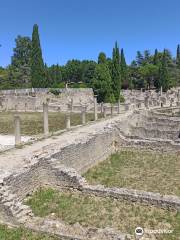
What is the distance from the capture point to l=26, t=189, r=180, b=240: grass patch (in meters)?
9.40

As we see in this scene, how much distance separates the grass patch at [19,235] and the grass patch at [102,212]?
1.86m

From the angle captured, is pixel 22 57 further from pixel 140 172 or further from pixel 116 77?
pixel 140 172

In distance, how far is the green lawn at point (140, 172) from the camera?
1344 cm

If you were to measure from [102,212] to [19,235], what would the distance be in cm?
313

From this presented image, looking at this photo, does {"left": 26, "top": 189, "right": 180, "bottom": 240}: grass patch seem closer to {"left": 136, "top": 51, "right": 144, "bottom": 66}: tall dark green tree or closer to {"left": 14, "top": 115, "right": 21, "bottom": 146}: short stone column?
{"left": 14, "top": 115, "right": 21, "bottom": 146}: short stone column

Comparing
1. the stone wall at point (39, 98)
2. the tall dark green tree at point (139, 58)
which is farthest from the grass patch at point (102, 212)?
the tall dark green tree at point (139, 58)

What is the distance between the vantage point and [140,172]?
15.4 m

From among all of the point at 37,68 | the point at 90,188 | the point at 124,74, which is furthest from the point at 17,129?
the point at 124,74

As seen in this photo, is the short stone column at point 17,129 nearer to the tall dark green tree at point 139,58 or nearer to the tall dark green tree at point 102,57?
the tall dark green tree at point 102,57

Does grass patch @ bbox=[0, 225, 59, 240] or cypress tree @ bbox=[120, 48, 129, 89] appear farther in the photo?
cypress tree @ bbox=[120, 48, 129, 89]

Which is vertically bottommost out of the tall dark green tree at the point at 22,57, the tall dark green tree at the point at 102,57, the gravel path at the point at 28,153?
the gravel path at the point at 28,153

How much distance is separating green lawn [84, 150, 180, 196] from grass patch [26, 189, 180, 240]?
2535 mm

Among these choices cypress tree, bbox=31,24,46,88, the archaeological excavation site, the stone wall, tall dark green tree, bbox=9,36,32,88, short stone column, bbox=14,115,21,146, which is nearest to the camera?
the archaeological excavation site

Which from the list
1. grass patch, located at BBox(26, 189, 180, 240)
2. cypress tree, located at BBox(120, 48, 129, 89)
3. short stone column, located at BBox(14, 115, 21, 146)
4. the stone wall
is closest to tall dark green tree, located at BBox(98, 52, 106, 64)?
the stone wall
